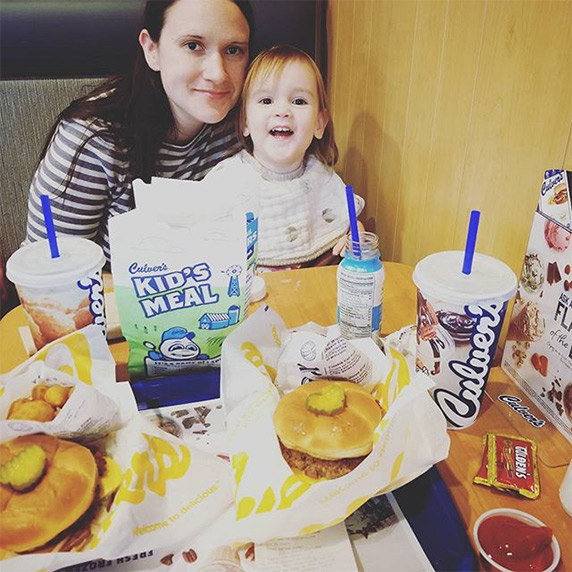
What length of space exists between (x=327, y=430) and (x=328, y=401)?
0.04m

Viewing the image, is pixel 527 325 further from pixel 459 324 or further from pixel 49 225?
pixel 49 225

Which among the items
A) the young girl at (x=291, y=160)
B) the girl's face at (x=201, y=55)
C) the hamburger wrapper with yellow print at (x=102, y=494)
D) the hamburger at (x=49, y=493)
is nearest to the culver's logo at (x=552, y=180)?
the hamburger wrapper with yellow print at (x=102, y=494)

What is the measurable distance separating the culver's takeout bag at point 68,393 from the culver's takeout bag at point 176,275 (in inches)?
3.4

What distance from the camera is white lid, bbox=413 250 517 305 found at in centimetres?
76

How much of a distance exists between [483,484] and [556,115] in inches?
27.3

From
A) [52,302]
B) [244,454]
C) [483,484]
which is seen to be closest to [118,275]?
[52,302]

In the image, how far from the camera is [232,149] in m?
2.01

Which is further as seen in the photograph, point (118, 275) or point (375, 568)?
point (118, 275)

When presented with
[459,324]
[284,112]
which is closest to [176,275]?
[459,324]

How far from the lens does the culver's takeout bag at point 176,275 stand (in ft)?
2.76

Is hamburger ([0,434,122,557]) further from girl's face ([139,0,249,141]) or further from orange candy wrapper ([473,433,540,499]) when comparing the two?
girl's face ([139,0,249,141])

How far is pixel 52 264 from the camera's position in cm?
88

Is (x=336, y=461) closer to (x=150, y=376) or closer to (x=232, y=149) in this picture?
(x=150, y=376)

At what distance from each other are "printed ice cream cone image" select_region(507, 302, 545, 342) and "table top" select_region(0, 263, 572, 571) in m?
0.09
